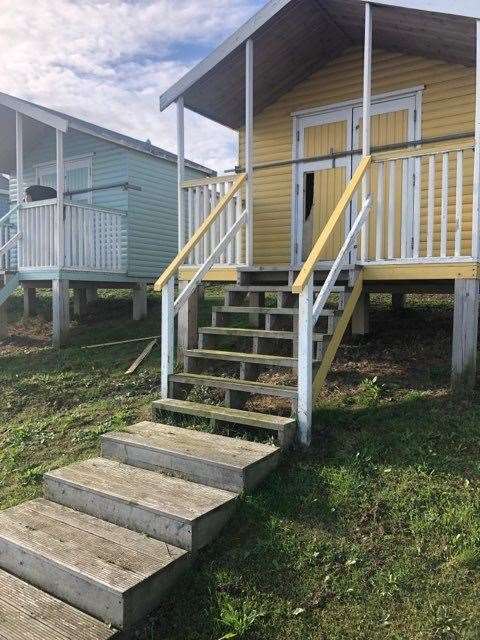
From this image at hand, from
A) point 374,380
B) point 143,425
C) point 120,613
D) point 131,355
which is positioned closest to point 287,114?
point 131,355

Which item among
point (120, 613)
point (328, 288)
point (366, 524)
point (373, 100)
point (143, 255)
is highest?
point (373, 100)

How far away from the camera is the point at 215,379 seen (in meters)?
5.25

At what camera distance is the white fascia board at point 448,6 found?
17.1 ft

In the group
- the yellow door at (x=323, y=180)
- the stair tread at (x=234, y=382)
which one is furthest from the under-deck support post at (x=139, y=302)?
the stair tread at (x=234, y=382)

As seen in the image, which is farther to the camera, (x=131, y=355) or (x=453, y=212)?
(x=131, y=355)

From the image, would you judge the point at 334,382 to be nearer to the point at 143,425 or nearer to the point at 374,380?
the point at 374,380

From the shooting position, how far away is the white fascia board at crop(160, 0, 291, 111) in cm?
660

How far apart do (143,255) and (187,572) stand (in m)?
9.96

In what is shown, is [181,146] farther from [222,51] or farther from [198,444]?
[198,444]

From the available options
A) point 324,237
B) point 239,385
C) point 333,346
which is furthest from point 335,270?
point 239,385

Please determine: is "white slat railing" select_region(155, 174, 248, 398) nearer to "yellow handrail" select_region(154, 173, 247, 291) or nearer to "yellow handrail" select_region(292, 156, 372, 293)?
"yellow handrail" select_region(154, 173, 247, 291)

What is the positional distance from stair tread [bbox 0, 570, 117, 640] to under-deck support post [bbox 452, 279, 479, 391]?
3808mm

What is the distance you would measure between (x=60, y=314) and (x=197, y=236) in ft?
14.5

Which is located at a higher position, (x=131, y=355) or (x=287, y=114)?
(x=287, y=114)
